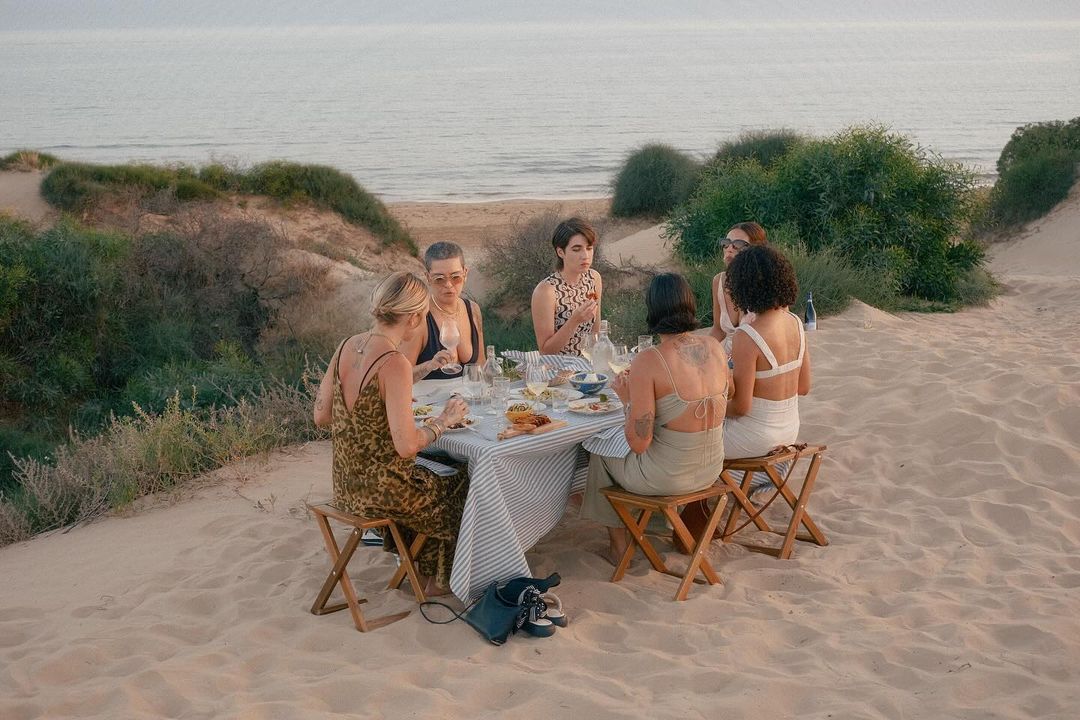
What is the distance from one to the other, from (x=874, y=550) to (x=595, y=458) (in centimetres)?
157

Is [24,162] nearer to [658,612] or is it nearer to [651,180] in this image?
[651,180]

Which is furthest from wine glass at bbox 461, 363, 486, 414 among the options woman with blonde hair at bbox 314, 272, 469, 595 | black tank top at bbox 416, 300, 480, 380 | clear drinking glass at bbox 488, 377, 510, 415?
black tank top at bbox 416, 300, 480, 380

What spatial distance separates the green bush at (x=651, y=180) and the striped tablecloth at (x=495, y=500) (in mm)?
16500

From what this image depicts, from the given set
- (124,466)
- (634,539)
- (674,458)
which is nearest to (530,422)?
(674,458)

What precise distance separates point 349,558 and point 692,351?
6.09ft

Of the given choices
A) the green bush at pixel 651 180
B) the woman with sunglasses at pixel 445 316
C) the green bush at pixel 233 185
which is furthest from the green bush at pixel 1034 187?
the woman with sunglasses at pixel 445 316

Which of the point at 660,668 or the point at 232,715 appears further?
the point at 660,668

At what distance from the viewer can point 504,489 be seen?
459cm

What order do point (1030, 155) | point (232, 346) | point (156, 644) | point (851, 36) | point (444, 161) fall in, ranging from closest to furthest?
point (156, 644), point (232, 346), point (1030, 155), point (444, 161), point (851, 36)

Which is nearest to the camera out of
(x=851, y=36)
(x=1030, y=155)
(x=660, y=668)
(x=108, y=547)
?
(x=660, y=668)

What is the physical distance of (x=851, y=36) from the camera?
453 ft

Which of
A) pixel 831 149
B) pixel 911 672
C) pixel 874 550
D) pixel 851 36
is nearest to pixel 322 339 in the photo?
pixel 831 149

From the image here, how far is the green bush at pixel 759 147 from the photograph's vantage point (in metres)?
18.8

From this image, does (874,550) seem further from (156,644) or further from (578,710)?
(156,644)
